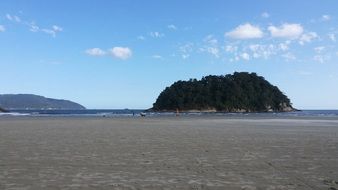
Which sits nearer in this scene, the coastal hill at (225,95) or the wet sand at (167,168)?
the wet sand at (167,168)

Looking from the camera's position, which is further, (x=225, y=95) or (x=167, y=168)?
(x=225, y=95)

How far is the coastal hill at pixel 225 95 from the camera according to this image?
181250 mm

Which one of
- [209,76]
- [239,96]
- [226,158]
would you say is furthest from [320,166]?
[209,76]

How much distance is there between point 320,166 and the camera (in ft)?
41.5

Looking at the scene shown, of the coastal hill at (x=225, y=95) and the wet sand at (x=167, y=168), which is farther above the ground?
the coastal hill at (x=225, y=95)

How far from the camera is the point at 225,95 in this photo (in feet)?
602

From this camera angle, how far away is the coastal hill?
18125cm

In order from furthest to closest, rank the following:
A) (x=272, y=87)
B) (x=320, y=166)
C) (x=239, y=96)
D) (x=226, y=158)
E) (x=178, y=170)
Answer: (x=272, y=87) < (x=239, y=96) < (x=226, y=158) < (x=320, y=166) < (x=178, y=170)

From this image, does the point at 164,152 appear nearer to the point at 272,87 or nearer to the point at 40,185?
the point at 40,185

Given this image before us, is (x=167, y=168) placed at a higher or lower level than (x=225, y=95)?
lower

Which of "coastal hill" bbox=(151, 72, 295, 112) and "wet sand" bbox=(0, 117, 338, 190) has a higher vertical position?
"coastal hill" bbox=(151, 72, 295, 112)

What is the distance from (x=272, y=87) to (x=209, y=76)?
94.9ft

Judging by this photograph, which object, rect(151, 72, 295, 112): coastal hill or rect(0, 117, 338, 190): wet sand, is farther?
A: rect(151, 72, 295, 112): coastal hill

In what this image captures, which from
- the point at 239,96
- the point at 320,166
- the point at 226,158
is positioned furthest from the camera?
the point at 239,96
